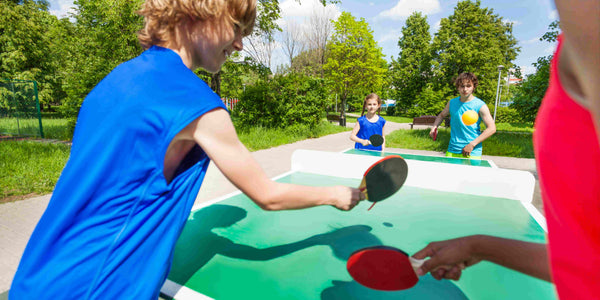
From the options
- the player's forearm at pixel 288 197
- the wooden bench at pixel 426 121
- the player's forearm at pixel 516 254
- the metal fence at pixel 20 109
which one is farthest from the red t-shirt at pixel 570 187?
the wooden bench at pixel 426 121

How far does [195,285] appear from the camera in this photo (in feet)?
5.82

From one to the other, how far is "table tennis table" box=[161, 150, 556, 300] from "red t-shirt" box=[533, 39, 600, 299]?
1.28 m

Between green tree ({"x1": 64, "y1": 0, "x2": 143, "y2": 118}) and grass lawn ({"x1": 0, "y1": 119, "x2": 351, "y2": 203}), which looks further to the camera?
green tree ({"x1": 64, "y1": 0, "x2": 143, "y2": 118})

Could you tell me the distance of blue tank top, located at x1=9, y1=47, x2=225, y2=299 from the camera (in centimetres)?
101

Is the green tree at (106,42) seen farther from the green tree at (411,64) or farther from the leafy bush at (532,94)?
the green tree at (411,64)

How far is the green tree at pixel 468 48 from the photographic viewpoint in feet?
101

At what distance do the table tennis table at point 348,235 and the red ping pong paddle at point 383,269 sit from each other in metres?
0.04

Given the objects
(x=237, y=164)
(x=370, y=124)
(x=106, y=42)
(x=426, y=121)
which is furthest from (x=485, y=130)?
(x=426, y=121)

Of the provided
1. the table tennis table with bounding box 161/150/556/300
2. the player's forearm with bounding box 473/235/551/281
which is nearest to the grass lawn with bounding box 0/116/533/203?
the table tennis table with bounding box 161/150/556/300

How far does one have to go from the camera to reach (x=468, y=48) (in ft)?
99.1

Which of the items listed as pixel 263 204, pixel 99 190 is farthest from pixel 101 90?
pixel 263 204

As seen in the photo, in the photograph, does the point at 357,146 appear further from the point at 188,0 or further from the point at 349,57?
the point at 349,57

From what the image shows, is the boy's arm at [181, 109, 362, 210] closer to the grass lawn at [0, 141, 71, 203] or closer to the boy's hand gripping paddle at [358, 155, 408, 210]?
the boy's hand gripping paddle at [358, 155, 408, 210]

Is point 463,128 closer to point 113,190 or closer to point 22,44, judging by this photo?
point 113,190
